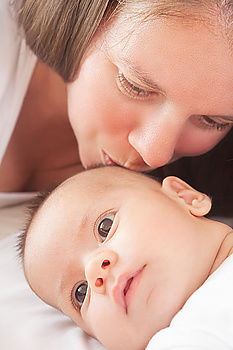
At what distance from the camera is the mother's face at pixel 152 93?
3.89 ft

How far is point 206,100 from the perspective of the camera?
122 cm

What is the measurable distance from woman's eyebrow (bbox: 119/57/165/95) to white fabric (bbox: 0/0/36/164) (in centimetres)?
39

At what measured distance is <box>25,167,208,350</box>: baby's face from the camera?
1.10 meters

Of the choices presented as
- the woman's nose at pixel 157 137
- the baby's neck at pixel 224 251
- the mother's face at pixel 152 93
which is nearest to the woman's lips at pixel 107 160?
the mother's face at pixel 152 93

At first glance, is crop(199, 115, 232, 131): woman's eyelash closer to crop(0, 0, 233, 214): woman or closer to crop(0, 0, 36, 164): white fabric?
crop(0, 0, 233, 214): woman

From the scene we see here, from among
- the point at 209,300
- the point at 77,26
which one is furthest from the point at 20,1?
the point at 209,300

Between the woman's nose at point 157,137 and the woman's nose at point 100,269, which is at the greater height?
the woman's nose at point 157,137

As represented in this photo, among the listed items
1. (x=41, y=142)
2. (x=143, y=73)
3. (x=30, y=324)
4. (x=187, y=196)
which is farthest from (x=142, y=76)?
(x=41, y=142)

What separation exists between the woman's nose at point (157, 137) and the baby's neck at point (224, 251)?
0.63 ft

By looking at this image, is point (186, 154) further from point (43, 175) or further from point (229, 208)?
point (43, 175)

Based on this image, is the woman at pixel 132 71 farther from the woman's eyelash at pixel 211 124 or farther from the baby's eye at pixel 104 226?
the baby's eye at pixel 104 226

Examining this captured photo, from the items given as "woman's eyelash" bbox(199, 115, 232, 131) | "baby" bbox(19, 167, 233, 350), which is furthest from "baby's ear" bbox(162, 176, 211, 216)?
"woman's eyelash" bbox(199, 115, 232, 131)

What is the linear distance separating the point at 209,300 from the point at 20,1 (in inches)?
30.5

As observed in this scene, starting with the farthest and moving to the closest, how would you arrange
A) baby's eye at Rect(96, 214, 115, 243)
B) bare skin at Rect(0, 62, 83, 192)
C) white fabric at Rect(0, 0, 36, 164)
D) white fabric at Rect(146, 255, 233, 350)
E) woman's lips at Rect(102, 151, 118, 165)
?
bare skin at Rect(0, 62, 83, 192) < white fabric at Rect(0, 0, 36, 164) < woman's lips at Rect(102, 151, 118, 165) < baby's eye at Rect(96, 214, 115, 243) < white fabric at Rect(146, 255, 233, 350)
